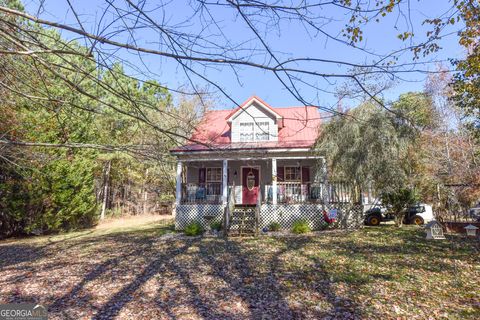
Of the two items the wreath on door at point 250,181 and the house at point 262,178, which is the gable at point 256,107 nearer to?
the house at point 262,178

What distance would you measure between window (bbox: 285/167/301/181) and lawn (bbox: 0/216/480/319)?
5.72 meters

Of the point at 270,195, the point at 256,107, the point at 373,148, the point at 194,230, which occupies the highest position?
the point at 256,107

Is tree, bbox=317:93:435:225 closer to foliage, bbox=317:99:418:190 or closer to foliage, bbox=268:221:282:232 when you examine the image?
foliage, bbox=317:99:418:190

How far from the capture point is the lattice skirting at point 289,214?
1201 centimetres

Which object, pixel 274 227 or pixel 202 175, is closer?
pixel 274 227

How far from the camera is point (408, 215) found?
1376 centimetres

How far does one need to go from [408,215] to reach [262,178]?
7.18 meters

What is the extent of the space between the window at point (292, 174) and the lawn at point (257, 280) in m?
5.72

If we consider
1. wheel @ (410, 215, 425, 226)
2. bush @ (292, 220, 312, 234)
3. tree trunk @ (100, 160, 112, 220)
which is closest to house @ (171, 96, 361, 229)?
bush @ (292, 220, 312, 234)

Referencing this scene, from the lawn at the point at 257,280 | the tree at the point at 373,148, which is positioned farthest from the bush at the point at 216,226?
the tree at the point at 373,148

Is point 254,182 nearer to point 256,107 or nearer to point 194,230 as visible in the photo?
point 256,107

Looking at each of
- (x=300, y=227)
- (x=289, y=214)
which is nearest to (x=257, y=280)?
(x=300, y=227)

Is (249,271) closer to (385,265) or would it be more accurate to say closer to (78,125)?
(385,265)

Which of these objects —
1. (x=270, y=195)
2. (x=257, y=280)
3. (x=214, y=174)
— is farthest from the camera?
(x=214, y=174)
